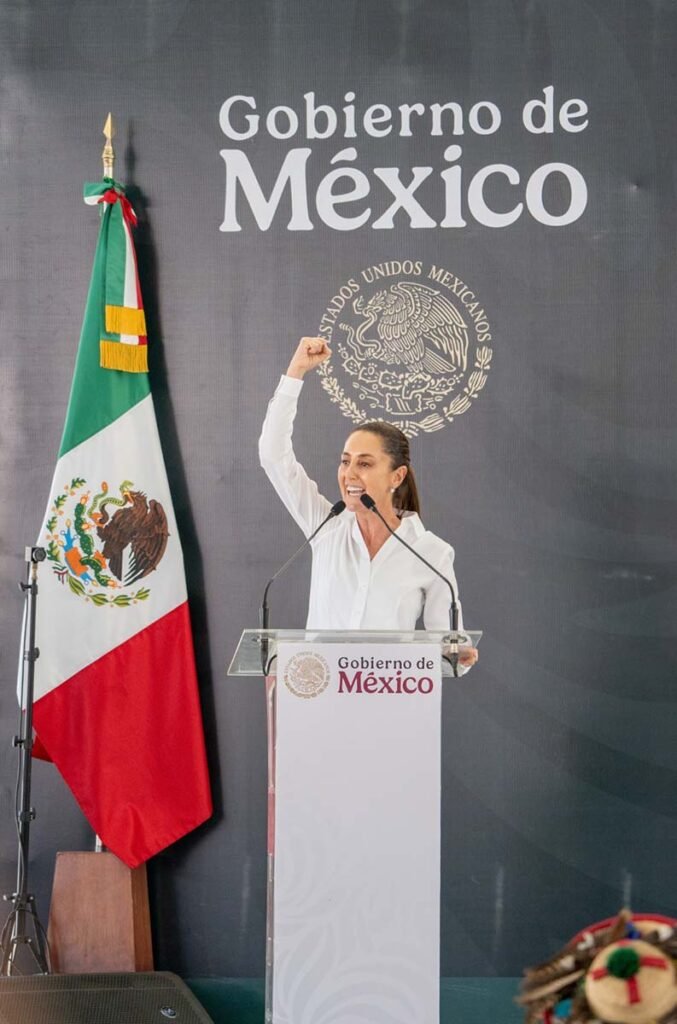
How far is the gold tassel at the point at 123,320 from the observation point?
157 inches

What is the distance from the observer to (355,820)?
2799 millimetres

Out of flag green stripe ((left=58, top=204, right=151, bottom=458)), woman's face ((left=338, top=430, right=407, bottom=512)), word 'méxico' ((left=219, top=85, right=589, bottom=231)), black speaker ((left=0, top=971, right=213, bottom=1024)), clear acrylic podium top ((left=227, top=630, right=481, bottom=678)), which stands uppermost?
word 'méxico' ((left=219, top=85, right=589, bottom=231))

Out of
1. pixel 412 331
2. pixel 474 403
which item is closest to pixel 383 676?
pixel 474 403

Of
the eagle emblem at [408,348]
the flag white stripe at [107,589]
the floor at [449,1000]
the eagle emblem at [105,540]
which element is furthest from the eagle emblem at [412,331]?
the floor at [449,1000]

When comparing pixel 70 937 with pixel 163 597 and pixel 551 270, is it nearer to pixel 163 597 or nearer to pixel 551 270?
pixel 163 597

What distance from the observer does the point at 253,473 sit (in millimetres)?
4051

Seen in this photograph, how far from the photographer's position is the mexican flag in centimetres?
389

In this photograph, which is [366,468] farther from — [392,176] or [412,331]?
[392,176]

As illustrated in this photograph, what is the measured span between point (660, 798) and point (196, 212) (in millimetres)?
2473

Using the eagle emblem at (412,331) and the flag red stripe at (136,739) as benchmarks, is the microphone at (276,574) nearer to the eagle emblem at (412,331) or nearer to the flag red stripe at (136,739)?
the flag red stripe at (136,739)

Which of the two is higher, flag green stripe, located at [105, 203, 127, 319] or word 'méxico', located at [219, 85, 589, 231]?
word 'méxico', located at [219, 85, 589, 231]

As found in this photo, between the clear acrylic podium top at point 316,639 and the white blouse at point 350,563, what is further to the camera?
the white blouse at point 350,563

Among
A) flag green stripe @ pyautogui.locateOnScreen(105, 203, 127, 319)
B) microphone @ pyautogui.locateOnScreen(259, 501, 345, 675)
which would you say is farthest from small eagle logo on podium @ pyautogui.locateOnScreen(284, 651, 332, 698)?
flag green stripe @ pyautogui.locateOnScreen(105, 203, 127, 319)

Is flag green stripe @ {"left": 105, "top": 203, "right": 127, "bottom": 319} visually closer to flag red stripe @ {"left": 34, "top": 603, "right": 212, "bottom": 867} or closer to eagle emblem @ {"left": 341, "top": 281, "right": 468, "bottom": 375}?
eagle emblem @ {"left": 341, "top": 281, "right": 468, "bottom": 375}
